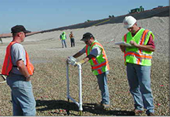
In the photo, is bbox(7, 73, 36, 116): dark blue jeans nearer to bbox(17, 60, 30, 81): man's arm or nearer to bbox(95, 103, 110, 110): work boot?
bbox(17, 60, 30, 81): man's arm

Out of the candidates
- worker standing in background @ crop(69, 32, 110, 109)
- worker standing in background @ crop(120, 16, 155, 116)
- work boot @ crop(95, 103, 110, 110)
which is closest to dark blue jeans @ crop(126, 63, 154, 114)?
worker standing in background @ crop(120, 16, 155, 116)

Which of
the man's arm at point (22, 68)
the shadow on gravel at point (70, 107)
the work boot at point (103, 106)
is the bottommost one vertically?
the shadow on gravel at point (70, 107)

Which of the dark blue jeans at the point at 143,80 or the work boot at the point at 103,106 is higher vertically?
the dark blue jeans at the point at 143,80

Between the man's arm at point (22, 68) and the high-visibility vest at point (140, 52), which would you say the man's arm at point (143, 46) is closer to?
the high-visibility vest at point (140, 52)

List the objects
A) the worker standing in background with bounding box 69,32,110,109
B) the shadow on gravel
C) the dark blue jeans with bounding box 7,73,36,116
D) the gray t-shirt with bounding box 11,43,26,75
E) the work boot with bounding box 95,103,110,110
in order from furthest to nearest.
Result: 1. the work boot with bounding box 95,103,110,110
2. the shadow on gravel
3. the worker standing in background with bounding box 69,32,110,109
4. the dark blue jeans with bounding box 7,73,36,116
5. the gray t-shirt with bounding box 11,43,26,75

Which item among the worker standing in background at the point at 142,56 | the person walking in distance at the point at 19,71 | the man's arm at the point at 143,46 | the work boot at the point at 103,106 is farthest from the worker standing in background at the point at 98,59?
the person walking in distance at the point at 19,71

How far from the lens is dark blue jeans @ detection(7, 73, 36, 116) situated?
3.64 m

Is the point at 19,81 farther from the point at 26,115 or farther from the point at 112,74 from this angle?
the point at 112,74

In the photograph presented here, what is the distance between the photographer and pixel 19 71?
11.8ft

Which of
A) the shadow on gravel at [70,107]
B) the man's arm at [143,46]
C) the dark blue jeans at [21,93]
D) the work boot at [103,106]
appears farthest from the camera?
the work boot at [103,106]

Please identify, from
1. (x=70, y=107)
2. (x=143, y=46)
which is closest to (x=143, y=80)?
(x=143, y=46)

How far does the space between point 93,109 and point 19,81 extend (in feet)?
7.43

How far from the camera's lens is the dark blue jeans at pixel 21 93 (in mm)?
3645

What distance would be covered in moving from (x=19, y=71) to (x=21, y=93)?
37cm
